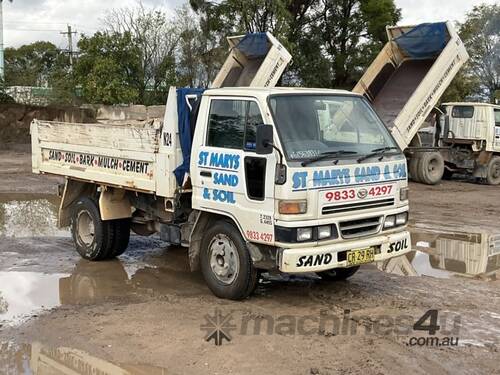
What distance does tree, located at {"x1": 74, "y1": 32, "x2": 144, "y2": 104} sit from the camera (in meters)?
27.2

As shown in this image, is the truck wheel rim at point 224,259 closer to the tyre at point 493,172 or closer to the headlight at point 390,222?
the headlight at point 390,222

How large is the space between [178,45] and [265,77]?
61.0 ft

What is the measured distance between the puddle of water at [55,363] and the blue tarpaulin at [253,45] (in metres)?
8.96

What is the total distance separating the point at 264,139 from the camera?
5.76 metres

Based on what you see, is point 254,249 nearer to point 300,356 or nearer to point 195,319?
point 195,319

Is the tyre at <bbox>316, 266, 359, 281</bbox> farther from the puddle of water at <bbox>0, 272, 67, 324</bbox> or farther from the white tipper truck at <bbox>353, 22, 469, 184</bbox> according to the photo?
the white tipper truck at <bbox>353, 22, 469, 184</bbox>

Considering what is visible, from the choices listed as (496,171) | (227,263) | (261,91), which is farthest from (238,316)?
(496,171)

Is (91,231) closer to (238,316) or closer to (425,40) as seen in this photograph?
(238,316)

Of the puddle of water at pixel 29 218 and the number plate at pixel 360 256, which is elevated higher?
the number plate at pixel 360 256

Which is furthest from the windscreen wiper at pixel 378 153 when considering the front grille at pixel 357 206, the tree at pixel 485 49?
the tree at pixel 485 49

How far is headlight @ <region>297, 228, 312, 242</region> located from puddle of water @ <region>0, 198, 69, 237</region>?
5.68 metres

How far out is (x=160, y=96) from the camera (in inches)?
1166

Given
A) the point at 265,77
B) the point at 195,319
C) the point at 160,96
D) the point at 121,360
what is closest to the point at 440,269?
the point at 195,319

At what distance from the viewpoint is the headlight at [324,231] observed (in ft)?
19.4
